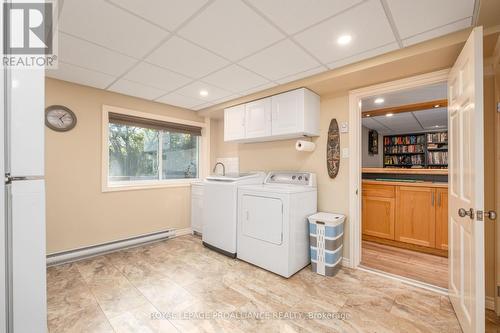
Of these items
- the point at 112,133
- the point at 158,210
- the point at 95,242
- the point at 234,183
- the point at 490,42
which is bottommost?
the point at 95,242

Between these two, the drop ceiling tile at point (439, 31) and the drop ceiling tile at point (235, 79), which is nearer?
the drop ceiling tile at point (439, 31)

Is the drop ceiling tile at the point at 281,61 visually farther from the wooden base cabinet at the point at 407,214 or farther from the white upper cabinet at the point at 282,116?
the wooden base cabinet at the point at 407,214

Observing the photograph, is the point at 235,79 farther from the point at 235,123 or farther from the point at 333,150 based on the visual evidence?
the point at 333,150

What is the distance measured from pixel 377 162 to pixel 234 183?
557 cm

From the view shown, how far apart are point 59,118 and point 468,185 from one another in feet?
12.9

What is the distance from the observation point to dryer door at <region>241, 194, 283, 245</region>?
7.93 feet

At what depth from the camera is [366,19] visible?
1.56 meters

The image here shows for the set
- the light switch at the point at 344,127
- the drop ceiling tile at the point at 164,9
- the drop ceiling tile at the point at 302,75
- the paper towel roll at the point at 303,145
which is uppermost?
the drop ceiling tile at the point at 164,9

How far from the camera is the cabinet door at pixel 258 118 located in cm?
300

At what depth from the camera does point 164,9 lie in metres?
1.49

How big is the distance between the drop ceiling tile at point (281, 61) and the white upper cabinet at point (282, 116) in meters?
0.36

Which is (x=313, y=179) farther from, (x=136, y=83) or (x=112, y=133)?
(x=112, y=133)

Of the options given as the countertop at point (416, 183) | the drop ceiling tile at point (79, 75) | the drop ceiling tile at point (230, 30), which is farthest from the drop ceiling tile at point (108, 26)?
the countertop at point (416, 183)

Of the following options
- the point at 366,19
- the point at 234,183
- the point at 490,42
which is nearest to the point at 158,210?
the point at 234,183
